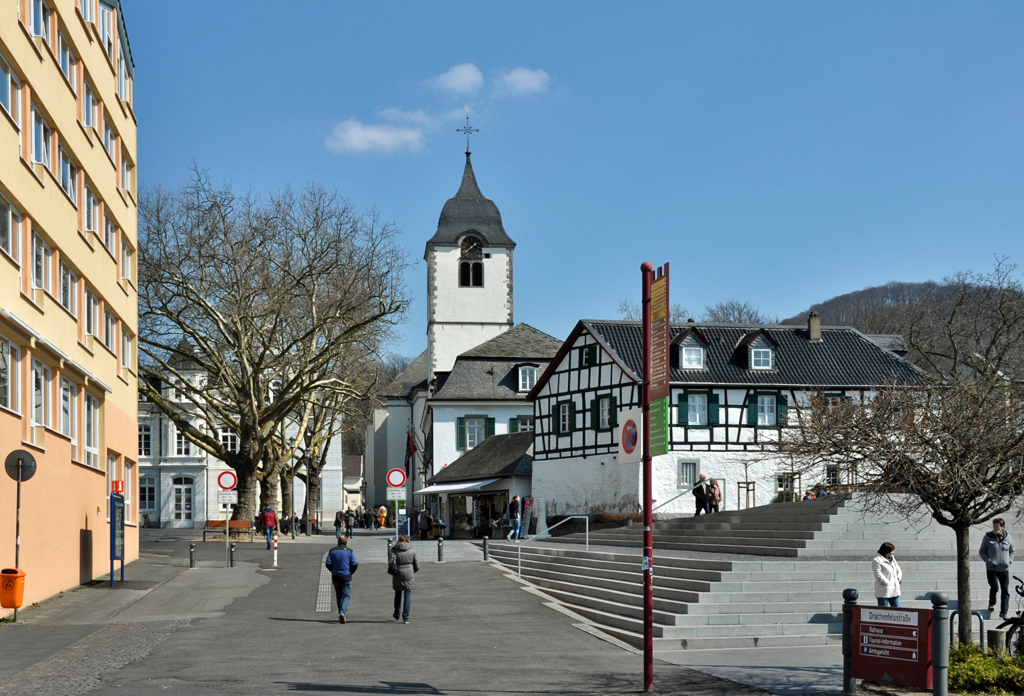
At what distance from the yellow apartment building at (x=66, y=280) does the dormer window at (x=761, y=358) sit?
2311cm

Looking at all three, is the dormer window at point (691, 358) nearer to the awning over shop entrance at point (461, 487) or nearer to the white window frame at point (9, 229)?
the awning over shop entrance at point (461, 487)

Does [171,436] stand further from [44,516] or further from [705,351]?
[44,516]

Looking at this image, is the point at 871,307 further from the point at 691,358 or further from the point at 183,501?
the point at 183,501

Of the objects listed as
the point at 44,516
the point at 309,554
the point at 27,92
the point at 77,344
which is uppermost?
the point at 27,92

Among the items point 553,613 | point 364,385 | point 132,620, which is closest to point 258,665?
point 132,620

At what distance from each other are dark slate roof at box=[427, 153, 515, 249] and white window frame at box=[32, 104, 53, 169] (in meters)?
53.9

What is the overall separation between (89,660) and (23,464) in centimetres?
415

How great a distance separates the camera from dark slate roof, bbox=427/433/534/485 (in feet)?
172

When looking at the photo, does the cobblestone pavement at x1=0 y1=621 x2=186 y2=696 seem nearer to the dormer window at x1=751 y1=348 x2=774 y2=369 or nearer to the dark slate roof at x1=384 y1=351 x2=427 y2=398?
the dormer window at x1=751 y1=348 x2=774 y2=369

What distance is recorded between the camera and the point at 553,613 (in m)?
20.7

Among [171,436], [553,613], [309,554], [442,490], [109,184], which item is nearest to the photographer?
[553,613]

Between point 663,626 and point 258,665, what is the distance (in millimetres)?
6276

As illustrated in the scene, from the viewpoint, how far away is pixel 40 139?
22.4 metres

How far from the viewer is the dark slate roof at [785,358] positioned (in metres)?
44.2
